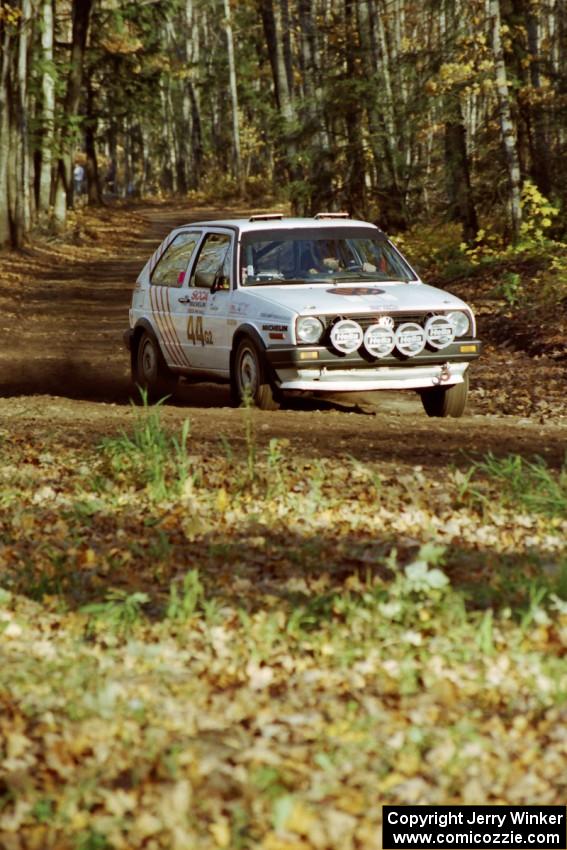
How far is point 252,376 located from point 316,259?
142 centimetres

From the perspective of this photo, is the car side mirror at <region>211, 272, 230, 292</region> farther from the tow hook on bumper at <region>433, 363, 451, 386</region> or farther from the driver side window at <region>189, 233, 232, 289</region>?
the tow hook on bumper at <region>433, 363, 451, 386</region>

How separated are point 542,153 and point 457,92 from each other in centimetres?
294

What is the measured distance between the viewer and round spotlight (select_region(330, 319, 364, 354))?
428 inches

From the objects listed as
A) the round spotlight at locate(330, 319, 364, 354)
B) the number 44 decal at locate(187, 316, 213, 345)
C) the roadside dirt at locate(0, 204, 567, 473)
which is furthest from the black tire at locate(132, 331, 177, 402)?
the round spotlight at locate(330, 319, 364, 354)

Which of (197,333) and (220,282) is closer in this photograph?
(220,282)

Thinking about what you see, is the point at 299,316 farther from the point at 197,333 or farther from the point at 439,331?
the point at 197,333

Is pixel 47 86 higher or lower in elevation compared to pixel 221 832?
higher

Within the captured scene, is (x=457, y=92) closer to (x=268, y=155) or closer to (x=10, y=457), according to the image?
(x=10, y=457)

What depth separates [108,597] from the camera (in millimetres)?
6242

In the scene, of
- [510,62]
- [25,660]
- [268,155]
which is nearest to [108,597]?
[25,660]

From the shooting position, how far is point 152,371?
13602 mm

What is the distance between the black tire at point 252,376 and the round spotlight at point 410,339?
1.19 m

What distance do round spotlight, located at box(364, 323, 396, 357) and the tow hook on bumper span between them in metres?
0.60

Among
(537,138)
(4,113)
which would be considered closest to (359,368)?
(537,138)
